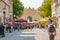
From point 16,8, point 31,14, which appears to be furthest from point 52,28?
point 31,14

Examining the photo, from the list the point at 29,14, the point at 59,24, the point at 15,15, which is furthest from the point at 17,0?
the point at 29,14

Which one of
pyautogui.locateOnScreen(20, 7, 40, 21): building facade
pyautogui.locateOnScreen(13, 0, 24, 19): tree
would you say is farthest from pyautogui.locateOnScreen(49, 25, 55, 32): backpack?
pyautogui.locateOnScreen(20, 7, 40, 21): building facade

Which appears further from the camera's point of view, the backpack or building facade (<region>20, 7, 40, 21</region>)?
building facade (<region>20, 7, 40, 21</region>)

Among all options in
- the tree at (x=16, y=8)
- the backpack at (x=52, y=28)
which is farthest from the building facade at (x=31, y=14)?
the backpack at (x=52, y=28)

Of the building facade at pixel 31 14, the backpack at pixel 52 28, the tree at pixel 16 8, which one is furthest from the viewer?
the building facade at pixel 31 14

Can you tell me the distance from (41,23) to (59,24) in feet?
48.9

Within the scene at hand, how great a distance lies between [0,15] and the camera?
4922 centimetres

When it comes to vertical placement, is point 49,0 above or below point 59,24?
above

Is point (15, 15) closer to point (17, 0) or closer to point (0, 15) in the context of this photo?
point (17, 0)

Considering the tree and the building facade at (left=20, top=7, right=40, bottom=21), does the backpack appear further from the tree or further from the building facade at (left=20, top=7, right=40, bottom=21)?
the building facade at (left=20, top=7, right=40, bottom=21)

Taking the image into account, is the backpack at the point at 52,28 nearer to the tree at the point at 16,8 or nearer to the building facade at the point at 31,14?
the tree at the point at 16,8

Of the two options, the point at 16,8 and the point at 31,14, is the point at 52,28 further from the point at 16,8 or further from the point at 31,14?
the point at 31,14

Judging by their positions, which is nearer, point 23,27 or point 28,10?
point 23,27

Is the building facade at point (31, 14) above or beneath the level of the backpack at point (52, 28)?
above
